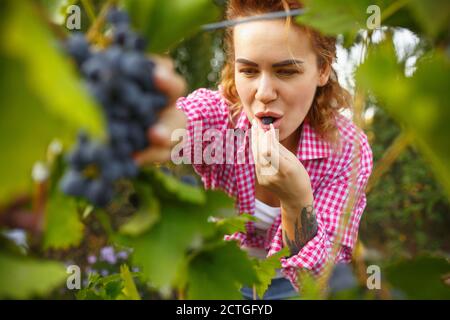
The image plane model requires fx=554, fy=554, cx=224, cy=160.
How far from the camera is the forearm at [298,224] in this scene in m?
1.19

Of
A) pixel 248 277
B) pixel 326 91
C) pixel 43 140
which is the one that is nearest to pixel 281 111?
pixel 326 91

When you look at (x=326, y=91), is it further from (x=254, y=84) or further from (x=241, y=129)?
(x=254, y=84)

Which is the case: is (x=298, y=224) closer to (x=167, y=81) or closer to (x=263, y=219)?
(x=263, y=219)

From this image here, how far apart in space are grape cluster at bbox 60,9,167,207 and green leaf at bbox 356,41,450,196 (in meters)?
0.15

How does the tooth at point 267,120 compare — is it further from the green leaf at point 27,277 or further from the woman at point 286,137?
the green leaf at point 27,277

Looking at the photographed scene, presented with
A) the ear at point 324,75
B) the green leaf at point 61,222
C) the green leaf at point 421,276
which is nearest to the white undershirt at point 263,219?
the ear at point 324,75

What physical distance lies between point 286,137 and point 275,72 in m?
0.20

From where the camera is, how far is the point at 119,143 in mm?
364

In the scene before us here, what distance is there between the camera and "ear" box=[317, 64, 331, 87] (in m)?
1.38

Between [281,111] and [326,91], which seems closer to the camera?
[281,111]

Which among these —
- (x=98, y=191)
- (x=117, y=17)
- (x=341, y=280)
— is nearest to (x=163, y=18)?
(x=117, y=17)

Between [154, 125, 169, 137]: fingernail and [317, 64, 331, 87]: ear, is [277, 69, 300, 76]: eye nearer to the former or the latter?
[317, 64, 331, 87]: ear

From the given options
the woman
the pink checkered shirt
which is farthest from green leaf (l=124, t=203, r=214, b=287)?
the pink checkered shirt
